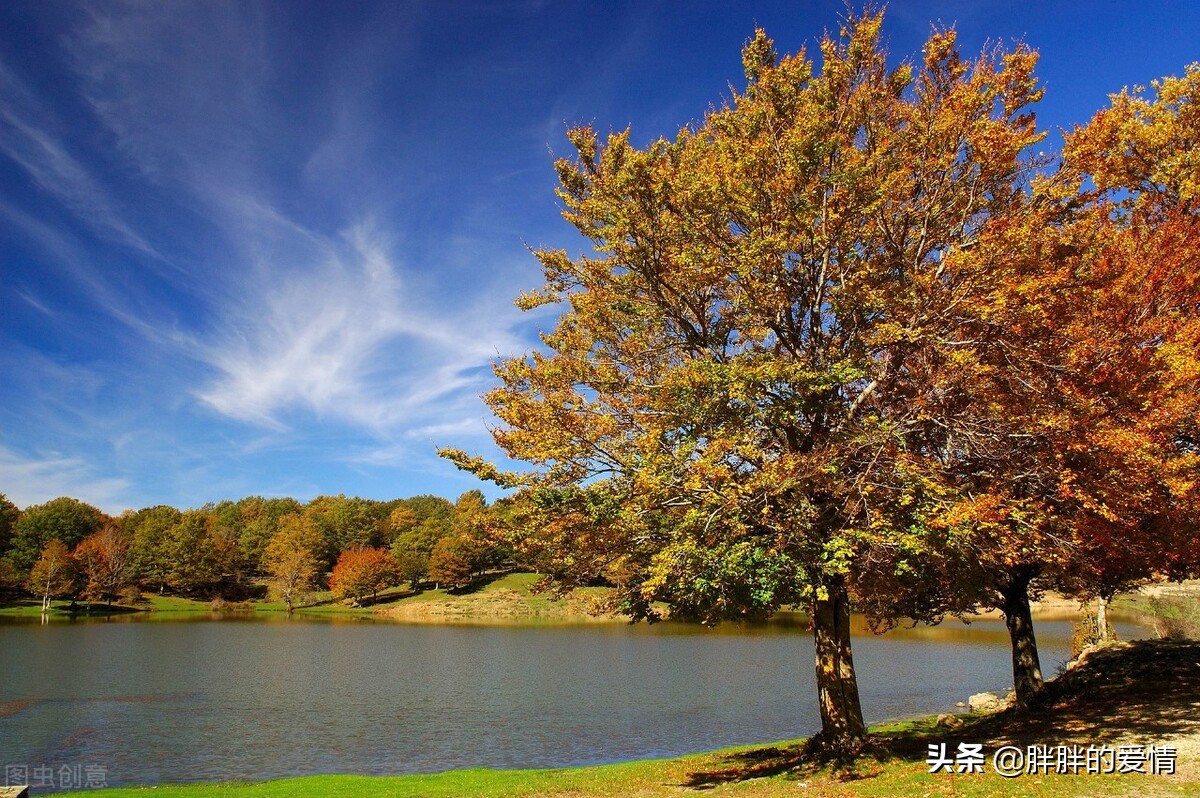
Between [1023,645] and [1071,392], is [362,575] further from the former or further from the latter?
[1071,392]

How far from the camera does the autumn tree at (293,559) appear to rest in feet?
354

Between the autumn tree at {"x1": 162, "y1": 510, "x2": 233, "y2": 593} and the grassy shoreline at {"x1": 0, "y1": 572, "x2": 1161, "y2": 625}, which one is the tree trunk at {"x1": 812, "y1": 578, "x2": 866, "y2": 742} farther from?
the autumn tree at {"x1": 162, "y1": 510, "x2": 233, "y2": 593}

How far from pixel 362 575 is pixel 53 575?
133 feet

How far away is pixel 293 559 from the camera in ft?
355

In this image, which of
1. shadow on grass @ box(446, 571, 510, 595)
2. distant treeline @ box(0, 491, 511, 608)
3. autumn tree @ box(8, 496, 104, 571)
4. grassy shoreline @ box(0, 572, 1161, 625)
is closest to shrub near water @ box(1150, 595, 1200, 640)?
grassy shoreline @ box(0, 572, 1161, 625)

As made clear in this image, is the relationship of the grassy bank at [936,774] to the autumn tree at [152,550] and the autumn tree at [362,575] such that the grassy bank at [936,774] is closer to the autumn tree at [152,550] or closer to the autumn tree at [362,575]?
the autumn tree at [362,575]

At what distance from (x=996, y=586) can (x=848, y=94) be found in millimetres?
14744

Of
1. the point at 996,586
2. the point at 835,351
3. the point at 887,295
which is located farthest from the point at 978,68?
the point at 996,586

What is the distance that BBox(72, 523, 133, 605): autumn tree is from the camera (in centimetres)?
9863

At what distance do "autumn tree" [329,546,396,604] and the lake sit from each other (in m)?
43.5

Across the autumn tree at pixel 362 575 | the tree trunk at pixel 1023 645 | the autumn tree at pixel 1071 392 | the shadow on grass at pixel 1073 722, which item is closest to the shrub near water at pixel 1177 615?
the shadow on grass at pixel 1073 722

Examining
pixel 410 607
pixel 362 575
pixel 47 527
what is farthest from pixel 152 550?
pixel 410 607

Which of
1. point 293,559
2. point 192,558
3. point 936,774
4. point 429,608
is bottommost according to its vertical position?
point 429,608

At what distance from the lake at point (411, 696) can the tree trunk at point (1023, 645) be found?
Answer: 31.7ft
